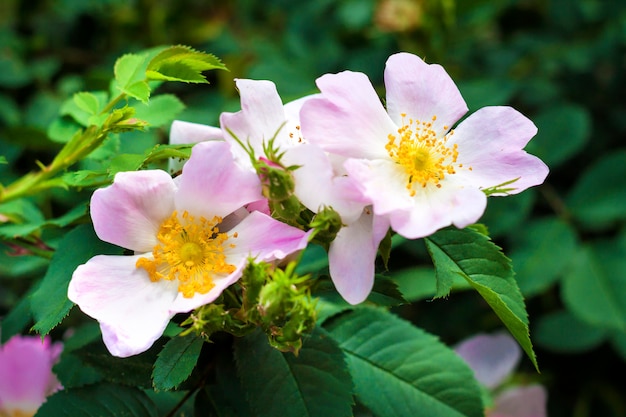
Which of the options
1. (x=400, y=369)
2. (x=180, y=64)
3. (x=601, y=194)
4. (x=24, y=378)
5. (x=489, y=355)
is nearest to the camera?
(x=180, y=64)

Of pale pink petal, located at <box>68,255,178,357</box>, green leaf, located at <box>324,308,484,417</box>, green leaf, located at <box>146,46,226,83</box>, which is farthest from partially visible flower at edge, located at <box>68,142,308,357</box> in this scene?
green leaf, located at <box>324,308,484,417</box>

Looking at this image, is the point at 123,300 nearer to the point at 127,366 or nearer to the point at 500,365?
the point at 127,366

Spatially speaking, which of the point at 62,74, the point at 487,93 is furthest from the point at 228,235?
the point at 62,74

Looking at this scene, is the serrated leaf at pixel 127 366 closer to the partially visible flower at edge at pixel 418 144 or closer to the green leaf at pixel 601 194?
the partially visible flower at edge at pixel 418 144

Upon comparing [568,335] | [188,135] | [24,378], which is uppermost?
[188,135]

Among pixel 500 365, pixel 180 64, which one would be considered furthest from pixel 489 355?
pixel 180 64

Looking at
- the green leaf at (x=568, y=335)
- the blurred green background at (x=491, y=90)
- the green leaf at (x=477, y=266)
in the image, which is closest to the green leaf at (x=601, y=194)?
the blurred green background at (x=491, y=90)
